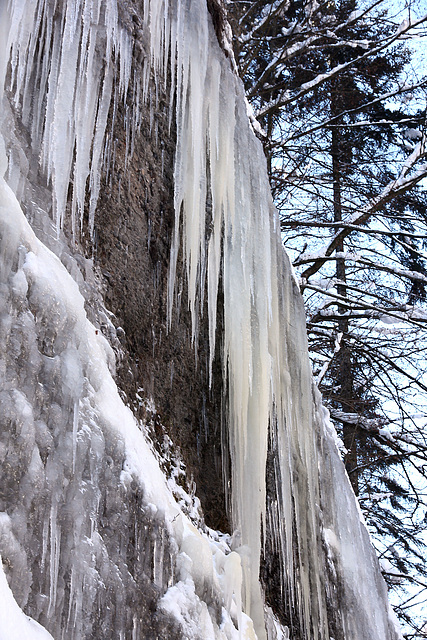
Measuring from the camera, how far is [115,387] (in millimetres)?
1982

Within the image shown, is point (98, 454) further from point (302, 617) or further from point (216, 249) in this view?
point (302, 617)

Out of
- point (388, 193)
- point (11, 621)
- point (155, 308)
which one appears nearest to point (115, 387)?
point (155, 308)

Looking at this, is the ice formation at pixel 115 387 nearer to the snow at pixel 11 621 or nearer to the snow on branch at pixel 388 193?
the snow at pixel 11 621

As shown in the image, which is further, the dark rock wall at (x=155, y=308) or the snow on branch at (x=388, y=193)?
the snow on branch at (x=388, y=193)

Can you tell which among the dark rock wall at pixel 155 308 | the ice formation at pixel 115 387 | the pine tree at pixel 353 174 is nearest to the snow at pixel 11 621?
the ice formation at pixel 115 387

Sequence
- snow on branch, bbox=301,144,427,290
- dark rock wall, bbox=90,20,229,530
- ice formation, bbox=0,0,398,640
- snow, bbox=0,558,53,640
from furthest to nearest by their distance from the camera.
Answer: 1. snow on branch, bbox=301,144,427,290
2. dark rock wall, bbox=90,20,229,530
3. ice formation, bbox=0,0,398,640
4. snow, bbox=0,558,53,640

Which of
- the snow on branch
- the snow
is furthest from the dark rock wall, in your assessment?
the snow on branch

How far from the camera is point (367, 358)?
6.60 m

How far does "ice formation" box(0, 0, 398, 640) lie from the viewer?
164cm

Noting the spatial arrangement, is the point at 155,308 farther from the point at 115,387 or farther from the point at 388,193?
the point at 388,193

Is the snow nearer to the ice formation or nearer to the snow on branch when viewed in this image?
the ice formation

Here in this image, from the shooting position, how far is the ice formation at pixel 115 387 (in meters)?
1.64

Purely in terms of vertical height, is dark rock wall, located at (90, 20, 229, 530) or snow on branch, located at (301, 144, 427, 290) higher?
snow on branch, located at (301, 144, 427, 290)

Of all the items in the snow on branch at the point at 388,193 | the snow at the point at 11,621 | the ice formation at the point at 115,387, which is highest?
the snow on branch at the point at 388,193
